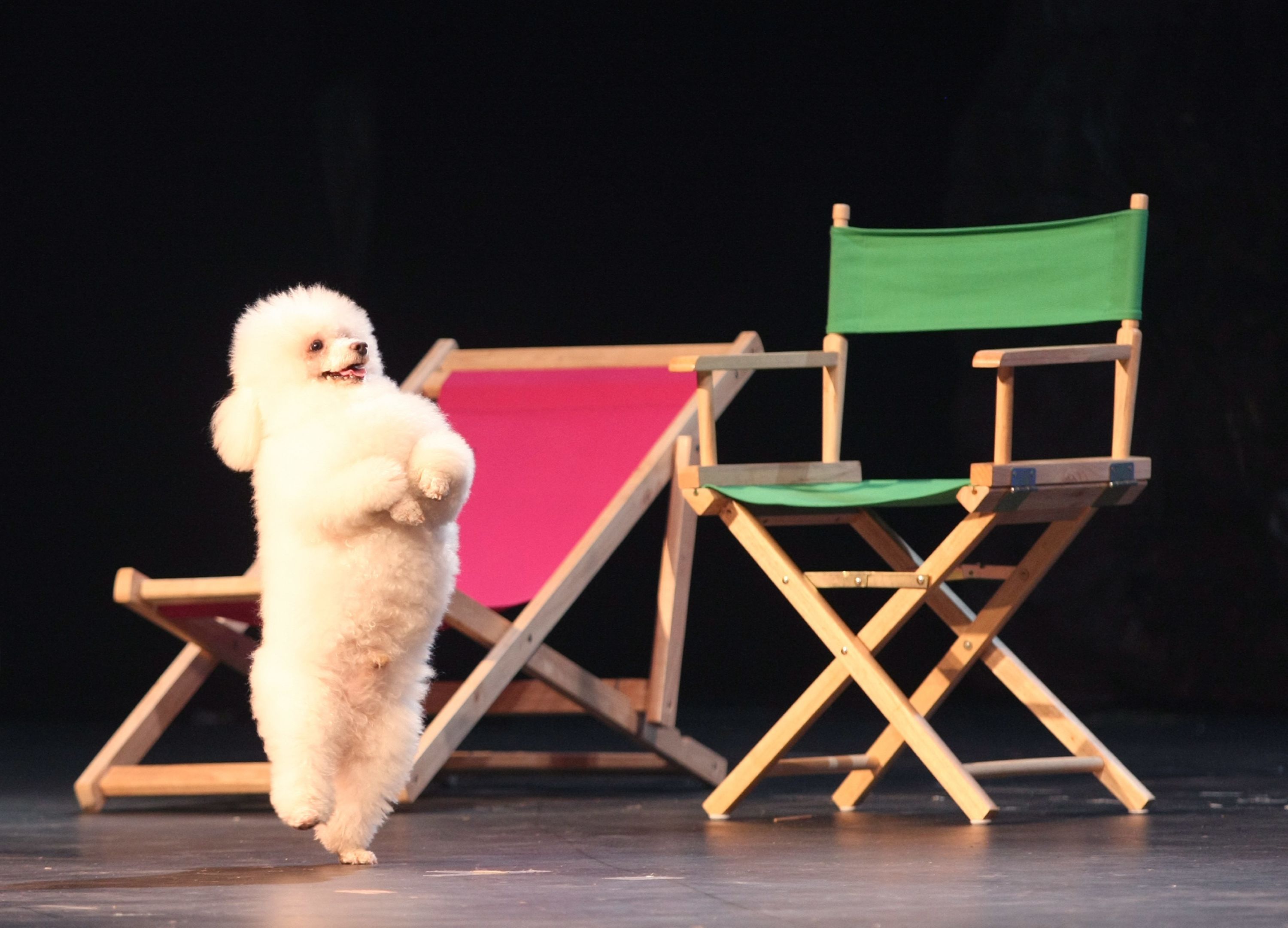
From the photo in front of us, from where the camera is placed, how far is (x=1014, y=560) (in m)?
6.15

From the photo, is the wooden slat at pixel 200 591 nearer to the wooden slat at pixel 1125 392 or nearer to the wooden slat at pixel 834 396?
the wooden slat at pixel 834 396

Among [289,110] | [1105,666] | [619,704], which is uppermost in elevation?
[289,110]

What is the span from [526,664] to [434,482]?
1127 mm

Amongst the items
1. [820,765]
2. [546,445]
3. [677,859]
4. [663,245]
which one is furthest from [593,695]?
[663,245]

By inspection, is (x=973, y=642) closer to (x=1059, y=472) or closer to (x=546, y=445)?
(x=1059, y=472)

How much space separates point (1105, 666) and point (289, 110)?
3.04 metres

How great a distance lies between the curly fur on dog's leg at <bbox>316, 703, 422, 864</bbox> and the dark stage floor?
0.05 meters

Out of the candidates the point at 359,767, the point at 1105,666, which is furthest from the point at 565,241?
the point at 359,767

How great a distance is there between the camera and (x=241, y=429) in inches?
118

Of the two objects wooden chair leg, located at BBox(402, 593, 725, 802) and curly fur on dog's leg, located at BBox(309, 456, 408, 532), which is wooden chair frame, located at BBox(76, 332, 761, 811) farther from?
curly fur on dog's leg, located at BBox(309, 456, 408, 532)

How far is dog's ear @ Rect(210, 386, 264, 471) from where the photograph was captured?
9.81 ft

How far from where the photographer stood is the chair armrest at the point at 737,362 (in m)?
3.51

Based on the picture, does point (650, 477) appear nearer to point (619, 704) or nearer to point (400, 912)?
point (619, 704)

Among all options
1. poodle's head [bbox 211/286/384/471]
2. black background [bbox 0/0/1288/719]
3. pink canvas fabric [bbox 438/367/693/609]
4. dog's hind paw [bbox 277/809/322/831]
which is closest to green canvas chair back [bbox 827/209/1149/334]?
pink canvas fabric [bbox 438/367/693/609]
